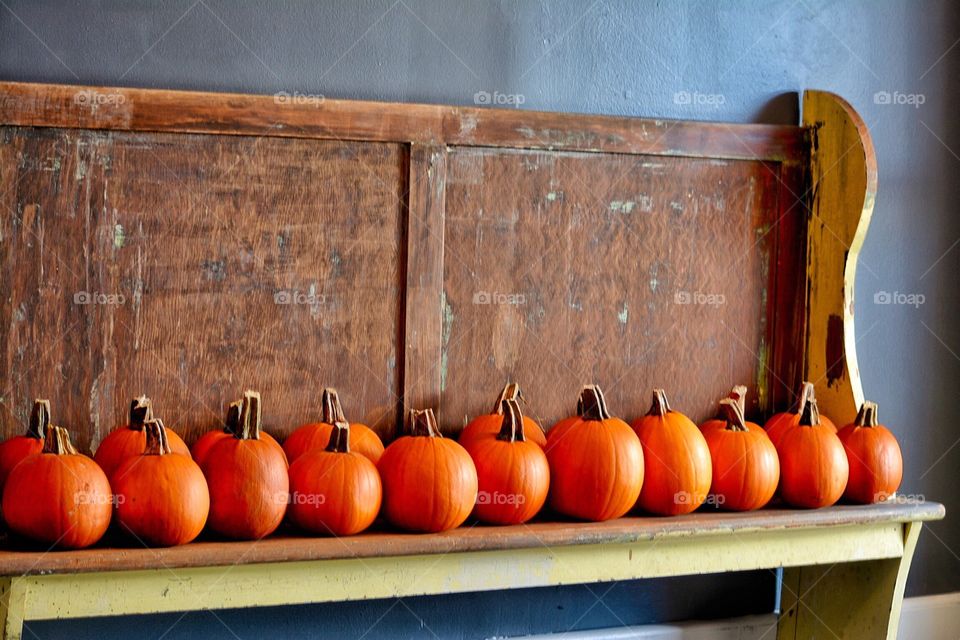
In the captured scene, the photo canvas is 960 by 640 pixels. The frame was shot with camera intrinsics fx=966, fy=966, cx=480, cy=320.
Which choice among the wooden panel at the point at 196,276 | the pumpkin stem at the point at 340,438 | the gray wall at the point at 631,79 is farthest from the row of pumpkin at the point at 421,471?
the gray wall at the point at 631,79

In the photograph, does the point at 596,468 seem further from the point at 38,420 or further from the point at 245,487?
the point at 38,420

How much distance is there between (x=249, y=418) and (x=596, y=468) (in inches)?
26.4

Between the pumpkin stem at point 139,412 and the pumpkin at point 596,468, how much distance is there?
2.57 ft

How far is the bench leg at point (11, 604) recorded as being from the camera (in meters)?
1.55

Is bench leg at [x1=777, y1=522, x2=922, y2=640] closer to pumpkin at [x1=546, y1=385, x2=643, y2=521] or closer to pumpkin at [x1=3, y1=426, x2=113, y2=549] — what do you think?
pumpkin at [x1=546, y1=385, x2=643, y2=521]

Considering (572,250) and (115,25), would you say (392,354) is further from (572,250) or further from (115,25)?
(115,25)

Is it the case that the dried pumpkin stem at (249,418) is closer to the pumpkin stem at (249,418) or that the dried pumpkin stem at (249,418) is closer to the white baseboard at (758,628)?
the pumpkin stem at (249,418)

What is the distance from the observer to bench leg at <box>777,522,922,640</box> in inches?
84.9

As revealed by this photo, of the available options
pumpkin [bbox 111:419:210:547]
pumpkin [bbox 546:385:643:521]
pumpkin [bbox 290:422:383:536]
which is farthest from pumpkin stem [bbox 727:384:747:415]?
pumpkin [bbox 111:419:210:547]

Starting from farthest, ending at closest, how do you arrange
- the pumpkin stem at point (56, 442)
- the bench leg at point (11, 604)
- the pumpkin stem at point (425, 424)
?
the pumpkin stem at point (425, 424), the pumpkin stem at point (56, 442), the bench leg at point (11, 604)

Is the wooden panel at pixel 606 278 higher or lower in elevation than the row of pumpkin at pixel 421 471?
higher

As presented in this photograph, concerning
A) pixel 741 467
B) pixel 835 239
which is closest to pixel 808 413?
pixel 741 467

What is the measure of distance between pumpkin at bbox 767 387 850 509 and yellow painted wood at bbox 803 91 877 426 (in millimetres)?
231

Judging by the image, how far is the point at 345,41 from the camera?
6.89 feet
